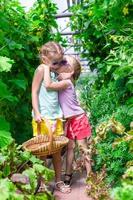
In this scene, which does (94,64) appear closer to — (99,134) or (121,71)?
(121,71)

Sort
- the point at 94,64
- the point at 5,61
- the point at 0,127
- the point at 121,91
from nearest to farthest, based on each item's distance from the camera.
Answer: the point at 5,61, the point at 0,127, the point at 121,91, the point at 94,64

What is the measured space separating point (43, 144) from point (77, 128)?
0.65 meters

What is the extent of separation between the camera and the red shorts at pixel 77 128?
14.6ft

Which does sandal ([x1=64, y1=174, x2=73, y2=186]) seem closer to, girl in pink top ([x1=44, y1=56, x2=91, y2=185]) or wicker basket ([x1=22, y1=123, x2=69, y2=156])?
girl in pink top ([x1=44, y1=56, x2=91, y2=185])

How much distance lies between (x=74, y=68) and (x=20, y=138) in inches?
48.9

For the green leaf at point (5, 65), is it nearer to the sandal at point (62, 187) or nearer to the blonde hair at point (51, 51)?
the blonde hair at point (51, 51)

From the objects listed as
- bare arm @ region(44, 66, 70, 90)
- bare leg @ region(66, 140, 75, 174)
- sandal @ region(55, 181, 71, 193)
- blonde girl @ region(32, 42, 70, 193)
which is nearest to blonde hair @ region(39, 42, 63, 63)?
blonde girl @ region(32, 42, 70, 193)

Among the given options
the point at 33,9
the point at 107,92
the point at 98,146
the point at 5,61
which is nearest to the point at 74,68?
the point at 107,92

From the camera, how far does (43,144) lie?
387 cm

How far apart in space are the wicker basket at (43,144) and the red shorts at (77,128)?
502 mm

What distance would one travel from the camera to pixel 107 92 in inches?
194

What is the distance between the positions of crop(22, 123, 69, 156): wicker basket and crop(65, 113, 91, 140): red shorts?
50cm

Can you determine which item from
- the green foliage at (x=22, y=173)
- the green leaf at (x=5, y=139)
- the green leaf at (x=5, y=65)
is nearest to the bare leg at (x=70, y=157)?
the green foliage at (x=22, y=173)

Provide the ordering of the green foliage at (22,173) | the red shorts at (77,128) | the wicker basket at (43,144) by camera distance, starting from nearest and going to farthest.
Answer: the green foliage at (22,173), the wicker basket at (43,144), the red shorts at (77,128)
